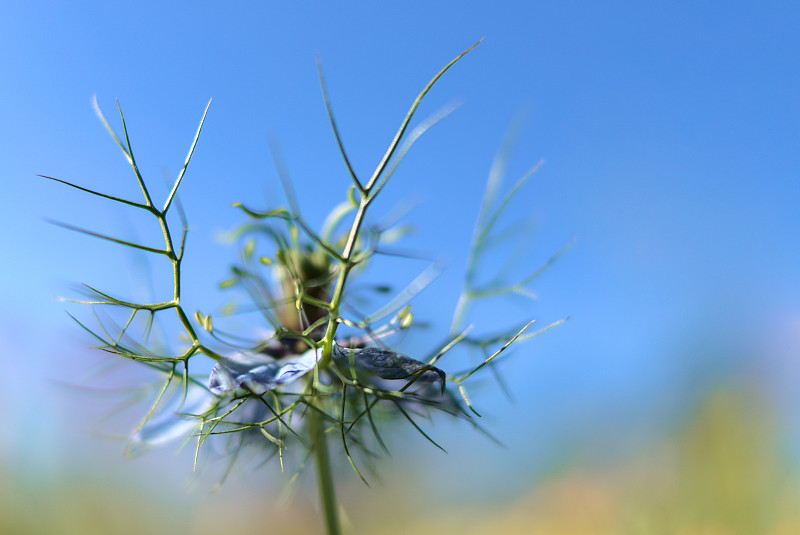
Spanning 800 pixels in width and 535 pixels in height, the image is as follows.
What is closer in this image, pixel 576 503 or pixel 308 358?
pixel 308 358

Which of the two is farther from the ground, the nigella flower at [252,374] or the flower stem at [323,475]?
the nigella flower at [252,374]

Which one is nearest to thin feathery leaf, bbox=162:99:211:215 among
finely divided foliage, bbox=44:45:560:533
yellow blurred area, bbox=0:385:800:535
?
finely divided foliage, bbox=44:45:560:533

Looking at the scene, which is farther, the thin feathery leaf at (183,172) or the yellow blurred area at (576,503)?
the yellow blurred area at (576,503)

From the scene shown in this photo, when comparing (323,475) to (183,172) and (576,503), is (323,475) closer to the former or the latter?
(183,172)

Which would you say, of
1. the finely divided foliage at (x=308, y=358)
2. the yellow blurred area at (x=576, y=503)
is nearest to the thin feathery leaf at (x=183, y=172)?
the finely divided foliage at (x=308, y=358)

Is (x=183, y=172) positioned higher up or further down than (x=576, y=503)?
higher up

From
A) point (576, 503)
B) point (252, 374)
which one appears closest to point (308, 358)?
point (252, 374)

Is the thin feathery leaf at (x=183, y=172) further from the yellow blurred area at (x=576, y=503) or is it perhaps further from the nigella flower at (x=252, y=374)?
the yellow blurred area at (x=576, y=503)
